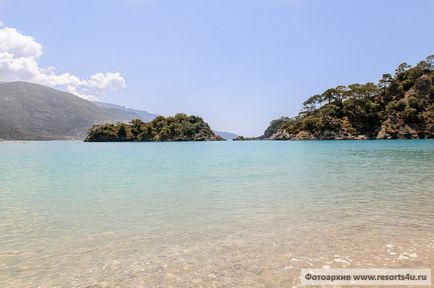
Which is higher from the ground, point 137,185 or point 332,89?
point 332,89

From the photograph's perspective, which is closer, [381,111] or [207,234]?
[207,234]

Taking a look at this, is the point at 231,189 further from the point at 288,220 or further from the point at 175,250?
the point at 175,250

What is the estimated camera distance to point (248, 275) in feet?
26.9

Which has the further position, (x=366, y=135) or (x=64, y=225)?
(x=366, y=135)

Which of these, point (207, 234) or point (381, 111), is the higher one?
point (381, 111)

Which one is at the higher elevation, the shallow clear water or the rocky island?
the rocky island

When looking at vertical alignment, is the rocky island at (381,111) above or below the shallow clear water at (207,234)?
above

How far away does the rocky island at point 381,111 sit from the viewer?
159375 mm

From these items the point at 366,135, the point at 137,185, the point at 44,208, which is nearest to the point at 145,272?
the point at 44,208

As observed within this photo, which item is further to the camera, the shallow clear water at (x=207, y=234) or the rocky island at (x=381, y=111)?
the rocky island at (x=381, y=111)

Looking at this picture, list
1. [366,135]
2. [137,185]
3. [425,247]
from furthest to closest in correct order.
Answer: [366,135]
[137,185]
[425,247]

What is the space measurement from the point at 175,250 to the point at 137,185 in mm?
16298

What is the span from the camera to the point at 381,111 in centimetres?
17450

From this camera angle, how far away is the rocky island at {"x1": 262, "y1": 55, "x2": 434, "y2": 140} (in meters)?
159
